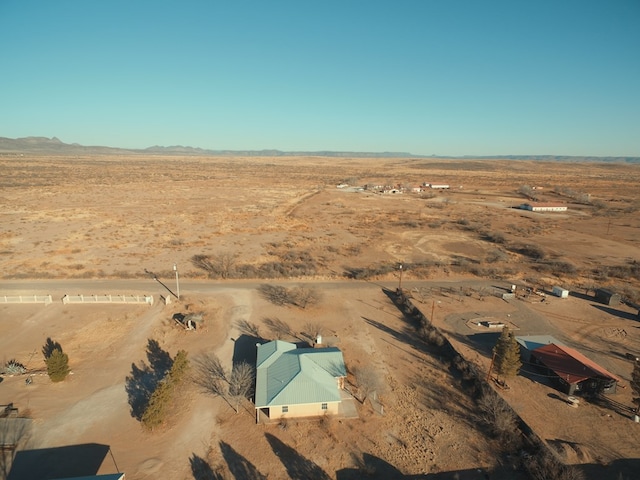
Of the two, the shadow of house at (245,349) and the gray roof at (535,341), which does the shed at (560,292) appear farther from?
the shadow of house at (245,349)

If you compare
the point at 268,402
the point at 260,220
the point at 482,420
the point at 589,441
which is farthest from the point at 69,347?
the point at 260,220

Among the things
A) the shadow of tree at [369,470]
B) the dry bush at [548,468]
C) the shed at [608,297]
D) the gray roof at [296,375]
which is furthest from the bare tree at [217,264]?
the shed at [608,297]

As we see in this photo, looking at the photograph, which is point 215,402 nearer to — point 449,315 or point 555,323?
point 449,315

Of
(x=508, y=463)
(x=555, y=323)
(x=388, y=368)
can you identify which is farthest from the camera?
(x=555, y=323)

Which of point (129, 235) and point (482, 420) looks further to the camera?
point (129, 235)

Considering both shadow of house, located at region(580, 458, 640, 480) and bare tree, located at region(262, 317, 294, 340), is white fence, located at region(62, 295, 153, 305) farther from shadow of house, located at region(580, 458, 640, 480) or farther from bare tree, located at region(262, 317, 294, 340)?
shadow of house, located at region(580, 458, 640, 480)
